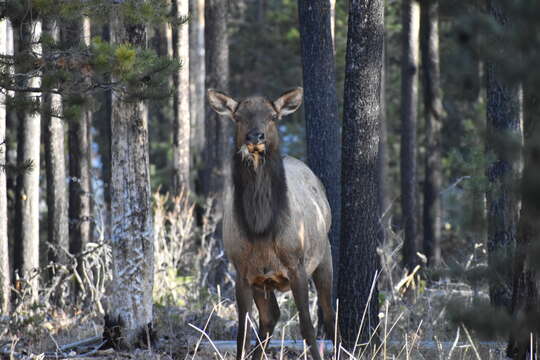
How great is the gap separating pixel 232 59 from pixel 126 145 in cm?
2328

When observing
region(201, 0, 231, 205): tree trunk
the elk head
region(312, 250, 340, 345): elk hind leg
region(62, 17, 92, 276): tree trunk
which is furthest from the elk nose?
region(201, 0, 231, 205): tree trunk

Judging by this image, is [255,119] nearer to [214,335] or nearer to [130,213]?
[130,213]

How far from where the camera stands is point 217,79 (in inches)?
683

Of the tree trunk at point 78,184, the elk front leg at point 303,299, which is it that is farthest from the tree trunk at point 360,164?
the tree trunk at point 78,184

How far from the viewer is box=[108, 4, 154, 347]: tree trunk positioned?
894 cm

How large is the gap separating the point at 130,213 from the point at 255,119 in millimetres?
1902

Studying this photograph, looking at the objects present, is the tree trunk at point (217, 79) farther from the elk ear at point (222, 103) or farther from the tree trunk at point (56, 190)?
the elk ear at point (222, 103)

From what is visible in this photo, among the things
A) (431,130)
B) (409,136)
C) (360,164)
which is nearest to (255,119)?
(360,164)

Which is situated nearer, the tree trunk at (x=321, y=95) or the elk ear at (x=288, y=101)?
the elk ear at (x=288, y=101)

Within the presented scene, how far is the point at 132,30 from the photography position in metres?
9.01

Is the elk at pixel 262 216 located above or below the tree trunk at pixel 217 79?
below

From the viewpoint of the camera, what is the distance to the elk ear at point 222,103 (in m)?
8.42

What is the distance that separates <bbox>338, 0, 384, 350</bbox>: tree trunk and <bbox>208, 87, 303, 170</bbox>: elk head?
67cm

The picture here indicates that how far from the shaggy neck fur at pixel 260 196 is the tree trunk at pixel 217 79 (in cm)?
899
